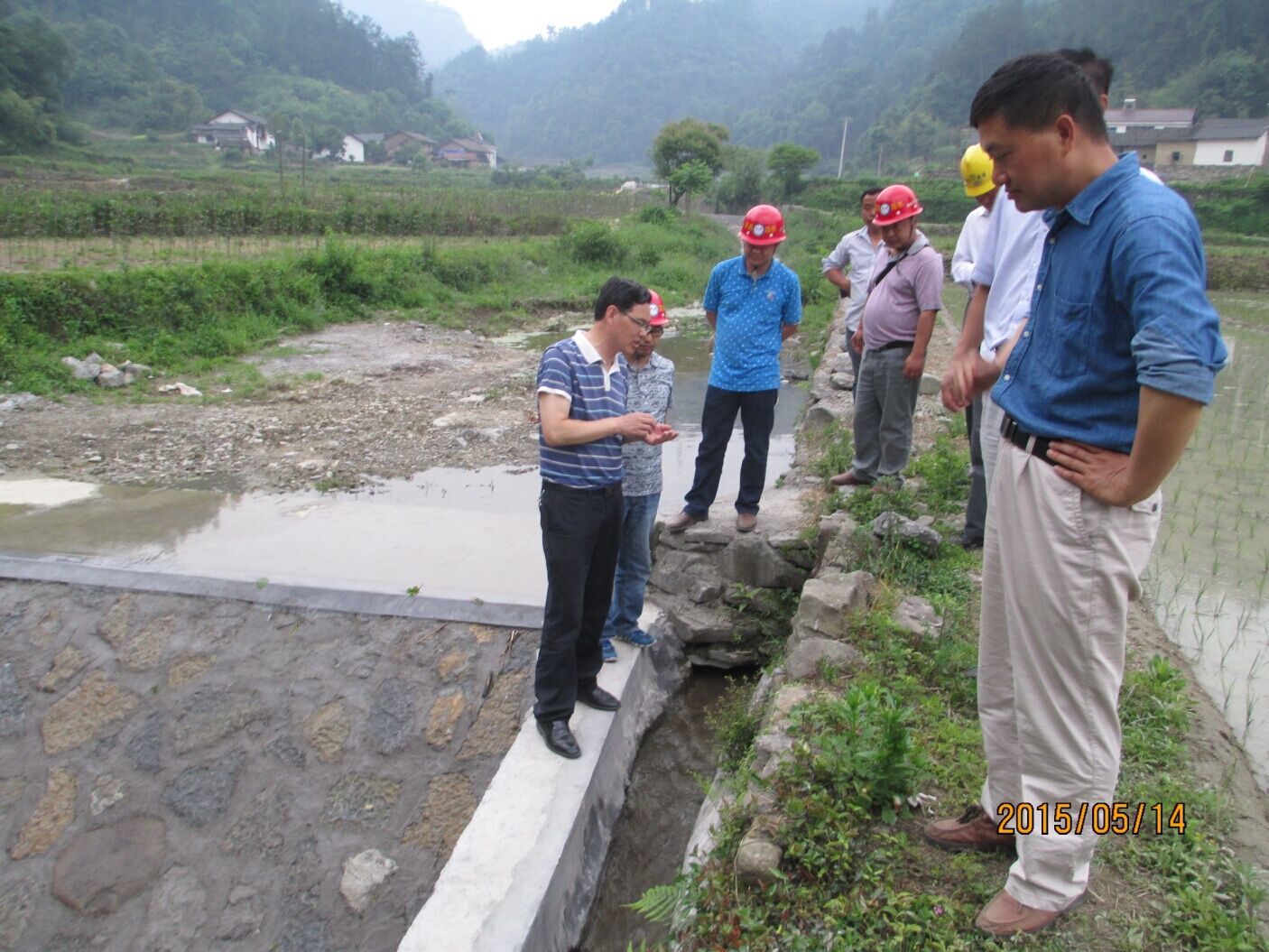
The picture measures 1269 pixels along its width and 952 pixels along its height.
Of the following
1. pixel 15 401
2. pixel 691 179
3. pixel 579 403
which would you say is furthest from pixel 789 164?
pixel 579 403

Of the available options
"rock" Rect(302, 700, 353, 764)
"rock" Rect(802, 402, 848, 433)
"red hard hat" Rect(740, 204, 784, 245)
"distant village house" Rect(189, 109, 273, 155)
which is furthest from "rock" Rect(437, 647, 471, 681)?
"distant village house" Rect(189, 109, 273, 155)

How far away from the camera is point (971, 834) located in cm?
242

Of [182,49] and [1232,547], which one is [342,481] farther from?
[182,49]

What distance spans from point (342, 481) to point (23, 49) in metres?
43.6

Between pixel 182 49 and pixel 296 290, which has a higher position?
pixel 182 49

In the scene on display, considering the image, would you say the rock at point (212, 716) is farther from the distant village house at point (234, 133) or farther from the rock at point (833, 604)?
the distant village house at point (234, 133)

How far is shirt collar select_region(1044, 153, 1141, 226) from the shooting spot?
184 centimetres

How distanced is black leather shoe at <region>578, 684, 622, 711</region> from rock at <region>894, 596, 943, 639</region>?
4.12 feet

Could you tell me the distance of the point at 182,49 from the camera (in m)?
70.4

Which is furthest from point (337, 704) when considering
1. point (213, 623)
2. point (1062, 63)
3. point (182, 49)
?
point (182, 49)

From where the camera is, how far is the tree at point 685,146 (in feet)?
135

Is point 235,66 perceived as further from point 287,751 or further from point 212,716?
point 287,751

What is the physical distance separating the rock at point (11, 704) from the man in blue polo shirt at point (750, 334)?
3600 mm

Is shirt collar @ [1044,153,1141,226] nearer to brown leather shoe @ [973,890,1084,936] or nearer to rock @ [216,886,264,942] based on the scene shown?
brown leather shoe @ [973,890,1084,936]
